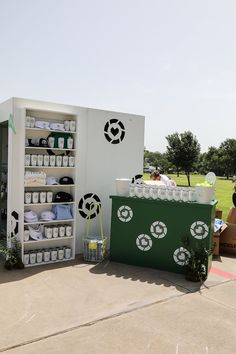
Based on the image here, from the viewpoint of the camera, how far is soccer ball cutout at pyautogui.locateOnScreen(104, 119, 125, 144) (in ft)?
23.5

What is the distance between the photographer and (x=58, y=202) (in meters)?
6.33

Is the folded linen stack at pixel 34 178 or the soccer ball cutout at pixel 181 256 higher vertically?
the folded linen stack at pixel 34 178

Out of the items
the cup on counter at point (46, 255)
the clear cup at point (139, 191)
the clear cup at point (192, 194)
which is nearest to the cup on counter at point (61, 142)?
the clear cup at point (139, 191)

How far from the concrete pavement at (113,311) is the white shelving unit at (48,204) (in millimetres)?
307

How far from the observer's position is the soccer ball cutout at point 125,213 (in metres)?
6.27

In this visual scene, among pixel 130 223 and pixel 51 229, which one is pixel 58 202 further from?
pixel 130 223

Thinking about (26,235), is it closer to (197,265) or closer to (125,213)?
(125,213)

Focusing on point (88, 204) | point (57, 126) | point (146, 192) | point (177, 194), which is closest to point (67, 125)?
point (57, 126)

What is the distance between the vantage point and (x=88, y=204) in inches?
275

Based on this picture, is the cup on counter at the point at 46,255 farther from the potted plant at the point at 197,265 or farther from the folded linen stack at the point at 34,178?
the potted plant at the point at 197,265

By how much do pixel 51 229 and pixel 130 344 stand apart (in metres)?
3.13

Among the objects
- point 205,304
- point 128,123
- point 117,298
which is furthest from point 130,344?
point 128,123

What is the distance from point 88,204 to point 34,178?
4.55 ft

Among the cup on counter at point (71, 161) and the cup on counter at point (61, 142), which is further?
the cup on counter at point (71, 161)
